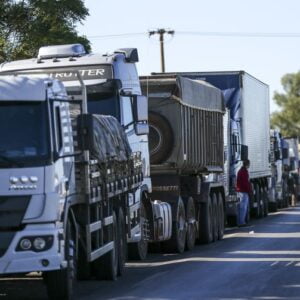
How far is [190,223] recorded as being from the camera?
23250mm

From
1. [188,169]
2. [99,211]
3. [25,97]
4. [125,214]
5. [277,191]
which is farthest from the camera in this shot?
[277,191]

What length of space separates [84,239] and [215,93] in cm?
1197

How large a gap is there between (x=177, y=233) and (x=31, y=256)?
9.57m

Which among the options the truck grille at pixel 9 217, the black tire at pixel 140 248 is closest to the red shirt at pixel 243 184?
the black tire at pixel 140 248

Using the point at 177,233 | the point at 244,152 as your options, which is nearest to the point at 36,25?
the point at 244,152

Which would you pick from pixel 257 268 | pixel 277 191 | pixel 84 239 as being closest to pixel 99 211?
pixel 84 239

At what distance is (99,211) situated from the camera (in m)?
15.1

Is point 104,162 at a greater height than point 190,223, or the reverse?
point 104,162

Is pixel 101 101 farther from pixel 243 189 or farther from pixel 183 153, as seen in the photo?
pixel 243 189

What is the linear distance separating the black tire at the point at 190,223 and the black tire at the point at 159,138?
1.60 m

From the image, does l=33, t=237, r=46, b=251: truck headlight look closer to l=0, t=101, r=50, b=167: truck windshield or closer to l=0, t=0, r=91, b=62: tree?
l=0, t=101, r=50, b=167: truck windshield

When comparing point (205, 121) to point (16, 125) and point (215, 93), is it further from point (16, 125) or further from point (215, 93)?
point (16, 125)

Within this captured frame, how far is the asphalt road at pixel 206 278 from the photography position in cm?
1449

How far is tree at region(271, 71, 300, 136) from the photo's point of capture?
5310 inches
